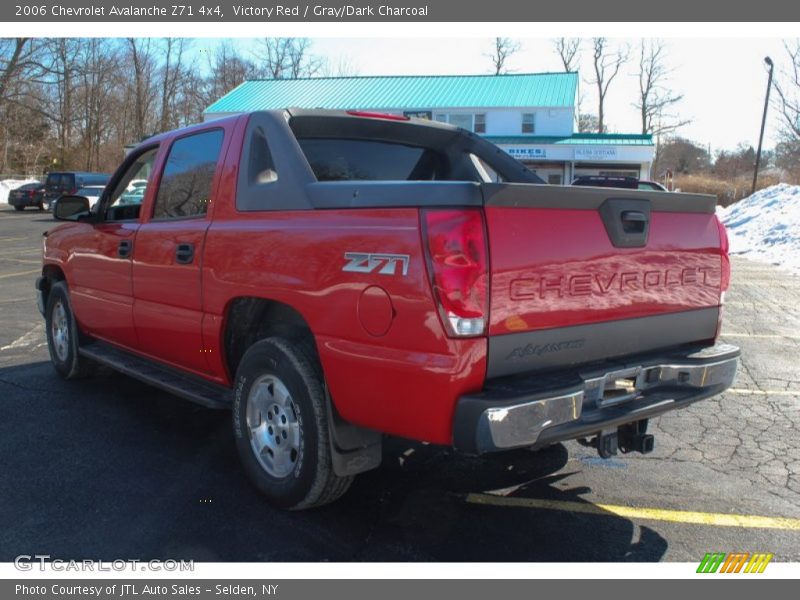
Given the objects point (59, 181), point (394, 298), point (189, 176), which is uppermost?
point (59, 181)

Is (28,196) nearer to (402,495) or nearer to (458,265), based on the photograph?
(402,495)

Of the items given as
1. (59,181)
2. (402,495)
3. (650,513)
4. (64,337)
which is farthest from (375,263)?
(59,181)

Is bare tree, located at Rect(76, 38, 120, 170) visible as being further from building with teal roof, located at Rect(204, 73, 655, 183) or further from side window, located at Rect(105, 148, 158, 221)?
side window, located at Rect(105, 148, 158, 221)

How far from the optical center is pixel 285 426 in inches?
136

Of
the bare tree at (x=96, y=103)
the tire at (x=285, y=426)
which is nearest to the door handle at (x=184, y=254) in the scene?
the tire at (x=285, y=426)

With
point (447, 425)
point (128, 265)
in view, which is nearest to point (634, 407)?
point (447, 425)

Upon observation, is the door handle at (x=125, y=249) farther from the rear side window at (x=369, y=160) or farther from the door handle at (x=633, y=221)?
the door handle at (x=633, y=221)

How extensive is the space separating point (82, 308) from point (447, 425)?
3852mm

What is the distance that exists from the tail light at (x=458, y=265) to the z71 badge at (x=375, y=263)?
125mm

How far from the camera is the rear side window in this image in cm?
405

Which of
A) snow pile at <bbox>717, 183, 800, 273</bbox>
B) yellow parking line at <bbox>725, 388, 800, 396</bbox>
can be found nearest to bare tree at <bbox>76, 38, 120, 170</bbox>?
snow pile at <bbox>717, 183, 800, 273</bbox>

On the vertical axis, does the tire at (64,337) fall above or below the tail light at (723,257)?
below

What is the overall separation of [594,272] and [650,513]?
1415 mm

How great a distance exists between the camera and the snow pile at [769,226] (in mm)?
17452
